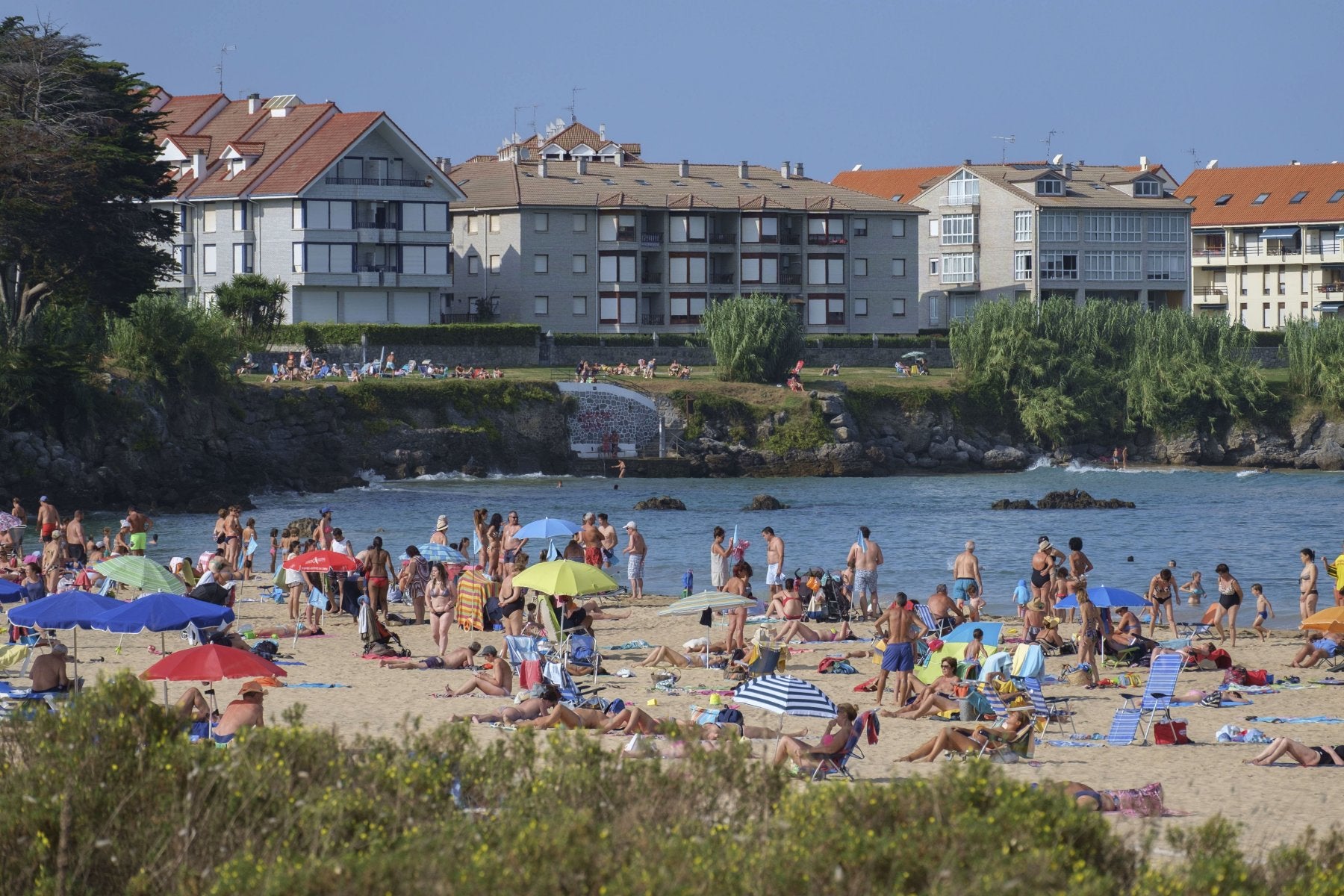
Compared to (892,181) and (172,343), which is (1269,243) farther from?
(172,343)

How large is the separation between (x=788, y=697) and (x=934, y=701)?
3.34m

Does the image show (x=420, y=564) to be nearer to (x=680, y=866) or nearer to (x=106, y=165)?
(x=680, y=866)

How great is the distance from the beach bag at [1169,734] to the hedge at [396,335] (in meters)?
51.7

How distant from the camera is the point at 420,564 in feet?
80.3

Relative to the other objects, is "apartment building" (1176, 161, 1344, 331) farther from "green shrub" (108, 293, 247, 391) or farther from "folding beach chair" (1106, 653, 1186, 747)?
"folding beach chair" (1106, 653, 1186, 747)

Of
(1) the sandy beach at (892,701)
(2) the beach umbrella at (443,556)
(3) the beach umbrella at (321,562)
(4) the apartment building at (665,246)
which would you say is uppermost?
(4) the apartment building at (665,246)

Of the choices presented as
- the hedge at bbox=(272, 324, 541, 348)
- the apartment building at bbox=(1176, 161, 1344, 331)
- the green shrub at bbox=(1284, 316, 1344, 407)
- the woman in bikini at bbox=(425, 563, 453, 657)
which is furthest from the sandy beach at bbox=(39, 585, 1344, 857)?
the apartment building at bbox=(1176, 161, 1344, 331)

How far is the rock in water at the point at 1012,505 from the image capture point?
164 ft

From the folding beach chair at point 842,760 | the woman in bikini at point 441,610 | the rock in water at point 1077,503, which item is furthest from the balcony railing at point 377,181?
the folding beach chair at point 842,760

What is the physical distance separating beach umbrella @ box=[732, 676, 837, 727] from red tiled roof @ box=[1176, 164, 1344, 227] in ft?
281

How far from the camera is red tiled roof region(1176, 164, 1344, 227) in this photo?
95.4 metres

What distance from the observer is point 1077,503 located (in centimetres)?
5003

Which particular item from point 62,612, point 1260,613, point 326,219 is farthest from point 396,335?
point 62,612

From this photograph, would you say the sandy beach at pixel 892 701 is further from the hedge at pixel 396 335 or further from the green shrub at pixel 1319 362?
the green shrub at pixel 1319 362
